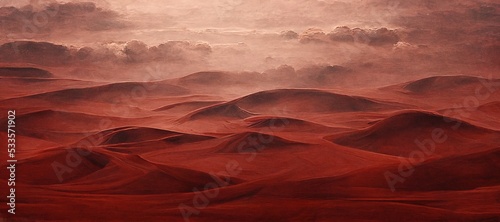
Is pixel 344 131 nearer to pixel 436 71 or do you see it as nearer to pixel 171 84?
pixel 436 71

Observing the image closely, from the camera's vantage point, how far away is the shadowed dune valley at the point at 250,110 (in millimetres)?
6891

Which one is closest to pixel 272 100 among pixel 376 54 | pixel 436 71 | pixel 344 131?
pixel 344 131

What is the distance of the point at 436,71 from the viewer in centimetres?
755

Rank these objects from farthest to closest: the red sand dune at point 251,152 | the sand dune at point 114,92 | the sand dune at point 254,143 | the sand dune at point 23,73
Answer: the sand dune at point 23,73 → the sand dune at point 114,92 → the sand dune at point 254,143 → the red sand dune at point 251,152

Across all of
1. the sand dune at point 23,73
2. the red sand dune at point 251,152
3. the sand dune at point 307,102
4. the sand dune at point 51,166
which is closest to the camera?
the red sand dune at point 251,152
